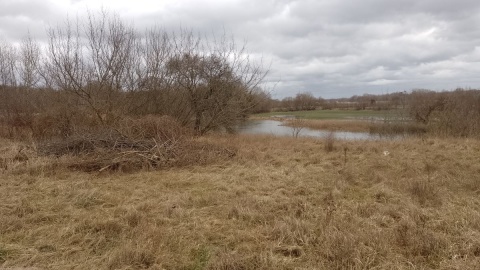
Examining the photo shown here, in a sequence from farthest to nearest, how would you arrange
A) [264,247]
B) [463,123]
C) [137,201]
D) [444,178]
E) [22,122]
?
[463,123]
[22,122]
[444,178]
[137,201]
[264,247]

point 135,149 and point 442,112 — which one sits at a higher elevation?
point 442,112

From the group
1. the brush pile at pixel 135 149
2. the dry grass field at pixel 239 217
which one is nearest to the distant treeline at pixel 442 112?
the dry grass field at pixel 239 217

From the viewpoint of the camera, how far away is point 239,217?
195 inches

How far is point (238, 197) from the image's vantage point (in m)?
6.04

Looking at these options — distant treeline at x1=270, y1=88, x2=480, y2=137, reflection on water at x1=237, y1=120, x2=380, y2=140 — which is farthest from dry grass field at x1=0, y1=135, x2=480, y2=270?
distant treeline at x1=270, y1=88, x2=480, y2=137

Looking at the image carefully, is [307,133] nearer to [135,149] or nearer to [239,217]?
[135,149]

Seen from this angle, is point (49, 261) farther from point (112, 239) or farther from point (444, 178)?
point (444, 178)

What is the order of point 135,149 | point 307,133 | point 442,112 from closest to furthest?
1. point 135,149
2. point 442,112
3. point 307,133

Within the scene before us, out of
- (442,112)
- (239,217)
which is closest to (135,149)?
(239,217)

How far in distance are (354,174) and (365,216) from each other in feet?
9.57

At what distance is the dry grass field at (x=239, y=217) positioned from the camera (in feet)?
11.6

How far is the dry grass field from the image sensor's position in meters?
3.55

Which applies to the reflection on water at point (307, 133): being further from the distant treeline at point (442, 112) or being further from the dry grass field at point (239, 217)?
the dry grass field at point (239, 217)

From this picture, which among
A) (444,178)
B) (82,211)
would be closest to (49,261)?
(82,211)
